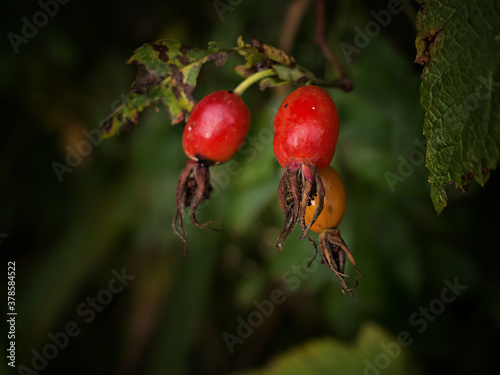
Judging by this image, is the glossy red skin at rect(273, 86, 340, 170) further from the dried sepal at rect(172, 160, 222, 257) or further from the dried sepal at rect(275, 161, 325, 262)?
the dried sepal at rect(172, 160, 222, 257)

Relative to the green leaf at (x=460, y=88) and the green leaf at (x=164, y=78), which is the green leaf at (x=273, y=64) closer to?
the green leaf at (x=164, y=78)

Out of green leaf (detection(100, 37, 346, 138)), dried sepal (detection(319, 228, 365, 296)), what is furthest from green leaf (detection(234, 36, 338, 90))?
dried sepal (detection(319, 228, 365, 296))

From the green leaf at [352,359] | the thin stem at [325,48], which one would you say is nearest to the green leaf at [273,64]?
the thin stem at [325,48]

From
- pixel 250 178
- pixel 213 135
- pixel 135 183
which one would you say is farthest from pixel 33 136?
pixel 213 135

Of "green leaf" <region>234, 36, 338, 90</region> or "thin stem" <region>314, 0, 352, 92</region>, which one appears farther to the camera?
"thin stem" <region>314, 0, 352, 92</region>

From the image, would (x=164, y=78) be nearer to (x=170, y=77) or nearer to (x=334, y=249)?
(x=170, y=77)

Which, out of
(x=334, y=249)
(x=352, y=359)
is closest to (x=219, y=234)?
(x=352, y=359)
